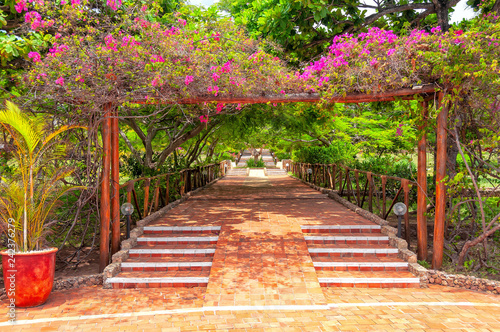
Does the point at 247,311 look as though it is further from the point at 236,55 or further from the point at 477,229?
the point at 477,229

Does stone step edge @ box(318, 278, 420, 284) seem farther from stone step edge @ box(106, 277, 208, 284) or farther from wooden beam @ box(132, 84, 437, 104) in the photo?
wooden beam @ box(132, 84, 437, 104)

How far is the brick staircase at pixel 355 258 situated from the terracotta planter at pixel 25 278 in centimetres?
379

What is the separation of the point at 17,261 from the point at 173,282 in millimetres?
2011

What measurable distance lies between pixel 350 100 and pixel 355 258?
2.75 m

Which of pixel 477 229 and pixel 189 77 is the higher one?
pixel 189 77

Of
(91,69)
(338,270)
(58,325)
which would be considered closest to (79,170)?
(91,69)

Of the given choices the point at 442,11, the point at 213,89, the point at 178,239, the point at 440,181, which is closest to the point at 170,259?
the point at 178,239

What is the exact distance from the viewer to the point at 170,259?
6.08 metres

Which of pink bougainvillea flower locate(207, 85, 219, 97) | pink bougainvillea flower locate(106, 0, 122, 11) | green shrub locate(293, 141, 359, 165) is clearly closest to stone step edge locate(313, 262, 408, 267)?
pink bougainvillea flower locate(207, 85, 219, 97)

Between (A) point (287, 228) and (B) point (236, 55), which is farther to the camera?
(A) point (287, 228)

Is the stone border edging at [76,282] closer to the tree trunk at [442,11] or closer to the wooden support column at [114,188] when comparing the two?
the wooden support column at [114,188]

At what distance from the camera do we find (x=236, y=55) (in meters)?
6.39

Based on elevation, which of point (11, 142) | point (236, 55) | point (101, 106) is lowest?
point (11, 142)

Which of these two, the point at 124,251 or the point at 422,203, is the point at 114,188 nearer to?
the point at 124,251
